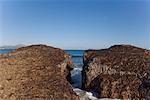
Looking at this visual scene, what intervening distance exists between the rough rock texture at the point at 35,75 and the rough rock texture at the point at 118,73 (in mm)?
1039

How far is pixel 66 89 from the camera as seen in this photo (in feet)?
30.8

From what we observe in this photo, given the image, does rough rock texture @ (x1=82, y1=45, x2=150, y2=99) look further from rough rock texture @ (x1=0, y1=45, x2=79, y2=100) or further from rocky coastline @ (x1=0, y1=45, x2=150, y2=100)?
rough rock texture @ (x1=0, y1=45, x2=79, y2=100)

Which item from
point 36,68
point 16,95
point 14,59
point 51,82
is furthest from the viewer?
point 14,59

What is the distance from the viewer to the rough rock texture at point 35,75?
910 cm

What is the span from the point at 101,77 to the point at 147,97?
5.62 feet

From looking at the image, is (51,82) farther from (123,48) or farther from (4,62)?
(123,48)

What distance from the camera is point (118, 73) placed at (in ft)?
37.3

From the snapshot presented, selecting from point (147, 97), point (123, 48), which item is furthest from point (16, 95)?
point (123, 48)

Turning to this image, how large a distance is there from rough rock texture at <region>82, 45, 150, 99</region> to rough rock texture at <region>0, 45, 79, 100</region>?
1.04 metres

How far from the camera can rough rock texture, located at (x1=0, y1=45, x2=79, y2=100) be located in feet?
29.9

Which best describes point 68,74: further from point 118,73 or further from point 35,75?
point 35,75

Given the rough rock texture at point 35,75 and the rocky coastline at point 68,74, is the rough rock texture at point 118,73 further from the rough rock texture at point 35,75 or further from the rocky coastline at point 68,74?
the rough rock texture at point 35,75

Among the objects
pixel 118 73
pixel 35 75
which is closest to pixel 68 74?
pixel 118 73

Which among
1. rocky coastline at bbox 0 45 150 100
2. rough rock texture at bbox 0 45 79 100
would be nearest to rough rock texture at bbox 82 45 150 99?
rocky coastline at bbox 0 45 150 100
